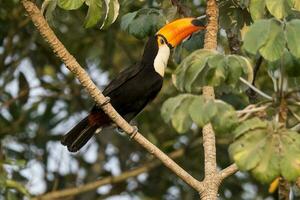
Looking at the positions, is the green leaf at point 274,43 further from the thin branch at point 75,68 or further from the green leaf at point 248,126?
the thin branch at point 75,68

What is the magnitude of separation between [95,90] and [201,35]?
2.73 ft

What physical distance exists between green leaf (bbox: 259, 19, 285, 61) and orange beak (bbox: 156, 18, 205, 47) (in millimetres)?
1112

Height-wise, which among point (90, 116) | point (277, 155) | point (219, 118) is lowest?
point (277, 155)

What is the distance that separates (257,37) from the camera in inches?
90.7

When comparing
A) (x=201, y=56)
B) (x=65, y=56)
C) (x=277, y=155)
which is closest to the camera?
(x=277, y=155)

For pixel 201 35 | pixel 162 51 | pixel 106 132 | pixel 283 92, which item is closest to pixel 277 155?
pixel 283 92

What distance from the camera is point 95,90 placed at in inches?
116

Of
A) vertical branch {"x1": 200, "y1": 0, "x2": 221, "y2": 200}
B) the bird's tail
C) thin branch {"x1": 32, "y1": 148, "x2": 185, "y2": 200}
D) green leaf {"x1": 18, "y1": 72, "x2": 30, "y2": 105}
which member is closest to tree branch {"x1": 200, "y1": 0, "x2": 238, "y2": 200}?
vertical branch {"x1": 200, "y1": 0, "x2": 221, "y2": 200}

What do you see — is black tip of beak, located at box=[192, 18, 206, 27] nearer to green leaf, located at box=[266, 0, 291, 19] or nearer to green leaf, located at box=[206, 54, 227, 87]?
green leaf, located at box=[266, 0, 291, 19]

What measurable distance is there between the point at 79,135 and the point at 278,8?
1707 mm

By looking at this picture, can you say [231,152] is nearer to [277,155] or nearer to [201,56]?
[277,155]

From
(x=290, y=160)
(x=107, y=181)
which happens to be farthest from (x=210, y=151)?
(x=107, y=181)

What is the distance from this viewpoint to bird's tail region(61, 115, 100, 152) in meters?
3.96

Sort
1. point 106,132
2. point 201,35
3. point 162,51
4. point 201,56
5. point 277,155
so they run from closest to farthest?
point 277,155, point 201,56, point 201,35, point 162,51, point 106,132
